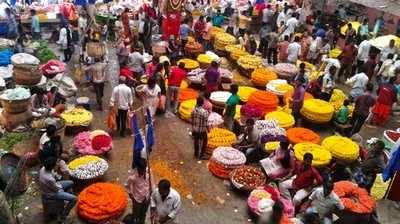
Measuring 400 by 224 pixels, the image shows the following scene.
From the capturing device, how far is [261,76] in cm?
1619

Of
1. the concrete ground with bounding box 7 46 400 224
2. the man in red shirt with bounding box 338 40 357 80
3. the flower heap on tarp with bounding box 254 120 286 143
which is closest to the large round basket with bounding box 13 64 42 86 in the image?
the concrete ground with bounding box 7 46 400 224

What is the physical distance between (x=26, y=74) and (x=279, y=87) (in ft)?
27.6

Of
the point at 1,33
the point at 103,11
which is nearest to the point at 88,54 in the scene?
the point at 1,33

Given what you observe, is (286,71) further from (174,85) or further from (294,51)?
(174,85)

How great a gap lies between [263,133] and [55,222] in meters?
5.91

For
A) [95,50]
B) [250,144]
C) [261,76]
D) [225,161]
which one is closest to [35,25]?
[95,50]

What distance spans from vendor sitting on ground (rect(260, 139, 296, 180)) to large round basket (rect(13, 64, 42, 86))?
26.0ft

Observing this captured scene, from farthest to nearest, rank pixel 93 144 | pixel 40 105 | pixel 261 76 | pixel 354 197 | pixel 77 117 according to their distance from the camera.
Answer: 1. pixel 261 76
2. pixel 77 117
3. pixel 40 105
4. pixel 93 144
5. pixel 354 197

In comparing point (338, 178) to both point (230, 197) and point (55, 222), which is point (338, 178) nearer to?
point (230, 197)

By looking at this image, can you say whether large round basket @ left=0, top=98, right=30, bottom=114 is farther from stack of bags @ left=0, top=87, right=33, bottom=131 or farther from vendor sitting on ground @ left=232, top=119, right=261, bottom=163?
vendor sitting on ground @ left=232, top=119, right=261, bottom=163

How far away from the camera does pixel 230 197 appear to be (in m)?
10.6

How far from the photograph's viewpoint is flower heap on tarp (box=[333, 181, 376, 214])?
959 centimetres

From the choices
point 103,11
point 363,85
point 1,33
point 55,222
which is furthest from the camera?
point 103,11

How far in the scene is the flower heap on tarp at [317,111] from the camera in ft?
44.9
